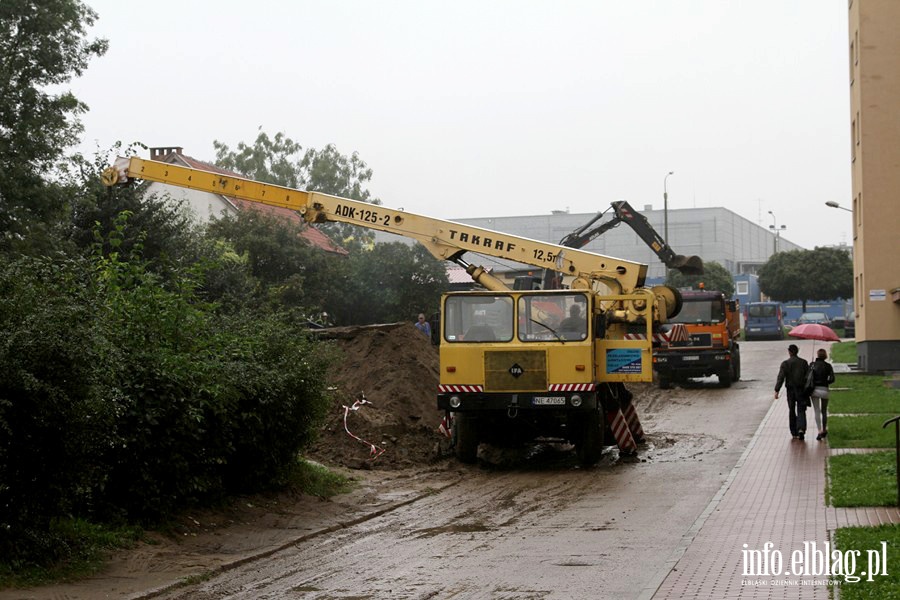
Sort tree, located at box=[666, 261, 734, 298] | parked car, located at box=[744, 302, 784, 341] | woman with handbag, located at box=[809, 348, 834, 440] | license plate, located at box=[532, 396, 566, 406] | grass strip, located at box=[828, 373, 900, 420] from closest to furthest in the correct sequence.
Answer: license plate, located at box=[532, 396, 566, 406]
woman with handbag, located at box=[809, 348, 834, 440]
grass strip, located at box=[828, 373, 900, 420]
parked car, located at box=[744, 302, 784, 341]
tree, located at box=[666, 261, 734, 298]

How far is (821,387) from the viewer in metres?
18.8

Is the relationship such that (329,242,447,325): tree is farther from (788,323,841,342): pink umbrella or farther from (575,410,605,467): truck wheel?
(575,410,605,467): truck wheel

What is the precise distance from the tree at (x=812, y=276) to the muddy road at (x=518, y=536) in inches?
2396

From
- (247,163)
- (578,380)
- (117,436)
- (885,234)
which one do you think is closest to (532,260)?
(578,380)

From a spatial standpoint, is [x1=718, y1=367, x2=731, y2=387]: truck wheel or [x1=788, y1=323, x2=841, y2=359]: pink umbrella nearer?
[x1=788, y1=323, x2=841, y2=359]: pink umbrella

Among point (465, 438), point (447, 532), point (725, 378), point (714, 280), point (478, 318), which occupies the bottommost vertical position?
point (447, 532)

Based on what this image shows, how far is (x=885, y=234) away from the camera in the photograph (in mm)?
36438

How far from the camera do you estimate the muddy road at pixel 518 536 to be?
9.01 m

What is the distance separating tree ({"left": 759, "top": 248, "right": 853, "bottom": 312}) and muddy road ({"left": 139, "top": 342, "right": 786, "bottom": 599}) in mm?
60868

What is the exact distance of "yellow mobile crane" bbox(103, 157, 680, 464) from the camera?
16.8 meters

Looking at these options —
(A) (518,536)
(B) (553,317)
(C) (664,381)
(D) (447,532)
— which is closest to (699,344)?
(C) (664,381)

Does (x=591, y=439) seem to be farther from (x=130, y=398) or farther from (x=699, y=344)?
(x=699, y=344)

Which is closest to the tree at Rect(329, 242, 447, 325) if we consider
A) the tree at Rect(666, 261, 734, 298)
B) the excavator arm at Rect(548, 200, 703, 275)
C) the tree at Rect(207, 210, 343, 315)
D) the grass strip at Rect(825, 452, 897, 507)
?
the tree at Rect(207, 210, 343, 315)

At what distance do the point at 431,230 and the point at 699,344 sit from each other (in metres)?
14.1
